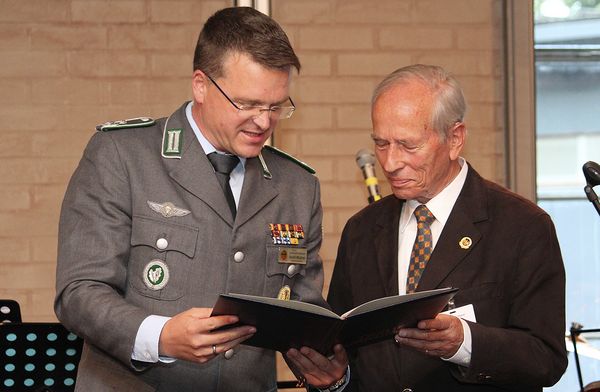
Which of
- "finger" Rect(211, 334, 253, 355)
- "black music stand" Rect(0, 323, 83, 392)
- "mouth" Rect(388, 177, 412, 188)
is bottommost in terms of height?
"black music stand" Rect(0, 323, 83, 392)

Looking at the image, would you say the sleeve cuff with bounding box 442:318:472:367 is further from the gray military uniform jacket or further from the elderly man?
the gray military uniform jacket

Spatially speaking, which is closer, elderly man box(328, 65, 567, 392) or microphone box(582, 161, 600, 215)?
elderly man box(328, 65, 567, 392)

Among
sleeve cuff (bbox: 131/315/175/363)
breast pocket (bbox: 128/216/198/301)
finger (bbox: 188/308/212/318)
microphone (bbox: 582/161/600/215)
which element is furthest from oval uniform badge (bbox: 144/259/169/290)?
microphone (bbox: 582/161/600/215)

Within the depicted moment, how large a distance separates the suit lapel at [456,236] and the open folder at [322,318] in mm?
302

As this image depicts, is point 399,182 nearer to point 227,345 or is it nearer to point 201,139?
point 201,139

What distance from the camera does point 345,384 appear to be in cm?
274

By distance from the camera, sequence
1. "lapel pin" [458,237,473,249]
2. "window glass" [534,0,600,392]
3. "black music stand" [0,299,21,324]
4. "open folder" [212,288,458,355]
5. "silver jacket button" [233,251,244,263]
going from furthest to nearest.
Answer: "window glass" [534,0,600,392]
"black music stand" [0,299,21,324]
"lapel pin" [458,237,473,249]
"silver jacket button" [233,251,244,263]
"open folder" [212,288,458,355]

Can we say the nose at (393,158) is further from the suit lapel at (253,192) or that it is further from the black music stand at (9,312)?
the black music stand at (9,312)

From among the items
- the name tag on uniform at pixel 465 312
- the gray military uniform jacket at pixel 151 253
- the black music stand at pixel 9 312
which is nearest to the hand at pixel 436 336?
the name tag on uniform at pixel 465 312

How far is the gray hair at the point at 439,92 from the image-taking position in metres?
2.71

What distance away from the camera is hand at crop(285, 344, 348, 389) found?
8.20ft

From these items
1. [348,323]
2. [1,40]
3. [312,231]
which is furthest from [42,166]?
[348,323]

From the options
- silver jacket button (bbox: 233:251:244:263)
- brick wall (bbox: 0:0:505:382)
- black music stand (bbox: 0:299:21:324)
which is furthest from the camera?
brick wall (bbox: 0:0:505:382)

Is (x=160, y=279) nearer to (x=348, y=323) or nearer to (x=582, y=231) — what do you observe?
(x=348, y=323)
